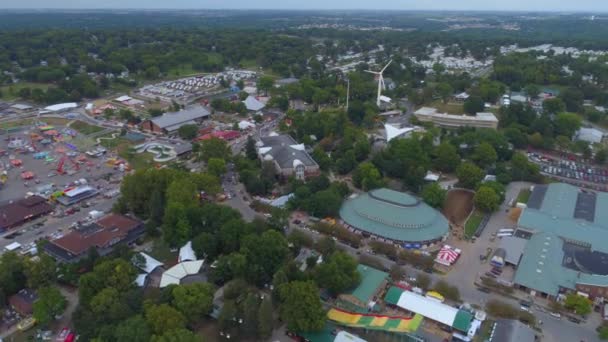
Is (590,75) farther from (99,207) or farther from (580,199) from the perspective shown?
(99,207)

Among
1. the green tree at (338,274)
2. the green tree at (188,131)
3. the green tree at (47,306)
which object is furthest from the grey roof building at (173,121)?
the green tree at (338,274)

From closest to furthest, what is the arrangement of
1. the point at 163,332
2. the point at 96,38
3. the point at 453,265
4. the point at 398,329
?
the point at 163,332
the point at 398,329
the point at 453,265
the point at 96,38

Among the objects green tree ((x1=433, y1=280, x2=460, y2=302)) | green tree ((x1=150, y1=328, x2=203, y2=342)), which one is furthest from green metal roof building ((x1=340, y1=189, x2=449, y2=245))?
green tree ((x1=150, y1=328, x2=203, y2=342))

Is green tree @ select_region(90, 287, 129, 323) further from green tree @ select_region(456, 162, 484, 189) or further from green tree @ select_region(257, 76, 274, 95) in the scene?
green tree @ select_region(257, 76, 274, 95)

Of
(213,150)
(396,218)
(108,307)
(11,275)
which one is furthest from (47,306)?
(396,218)

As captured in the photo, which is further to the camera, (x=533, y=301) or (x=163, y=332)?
(x=533, y=301)

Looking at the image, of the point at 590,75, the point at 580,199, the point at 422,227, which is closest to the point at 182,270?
the point at 422,227

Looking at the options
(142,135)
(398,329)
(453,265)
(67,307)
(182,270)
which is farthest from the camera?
(142,135)

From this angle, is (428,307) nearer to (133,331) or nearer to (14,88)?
(133,331)
